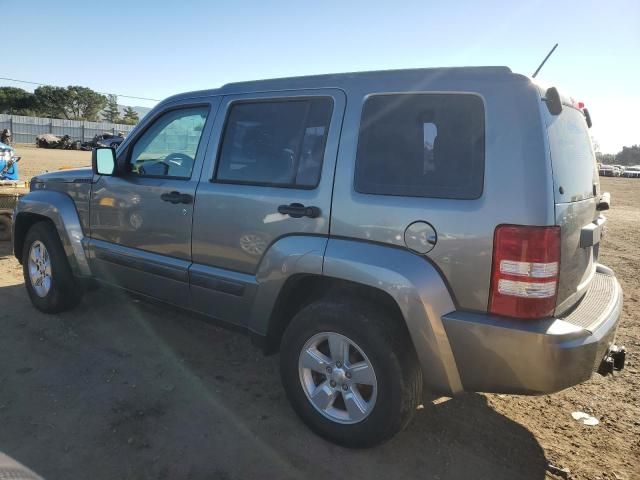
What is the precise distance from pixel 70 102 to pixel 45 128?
99.4ft

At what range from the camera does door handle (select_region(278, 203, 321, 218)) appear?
271 cm

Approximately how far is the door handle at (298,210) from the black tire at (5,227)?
6.31 meters

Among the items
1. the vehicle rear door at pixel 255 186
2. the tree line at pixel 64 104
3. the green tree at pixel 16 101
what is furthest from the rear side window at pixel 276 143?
the green tree at pixel 16 101

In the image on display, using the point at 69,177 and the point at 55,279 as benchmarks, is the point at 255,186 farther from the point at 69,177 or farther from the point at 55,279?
the point at 55,279

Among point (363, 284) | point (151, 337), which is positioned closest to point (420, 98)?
point (363, 284)

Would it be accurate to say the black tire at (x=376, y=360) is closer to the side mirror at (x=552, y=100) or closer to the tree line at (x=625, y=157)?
the side mirror at (x=552, y=100)

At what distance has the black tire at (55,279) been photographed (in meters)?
4.30

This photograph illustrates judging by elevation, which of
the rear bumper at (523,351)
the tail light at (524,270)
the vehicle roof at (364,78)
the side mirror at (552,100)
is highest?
the vehicle roof at (364,78)

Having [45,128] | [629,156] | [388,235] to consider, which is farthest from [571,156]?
[629,156]

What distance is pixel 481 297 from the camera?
2.25m

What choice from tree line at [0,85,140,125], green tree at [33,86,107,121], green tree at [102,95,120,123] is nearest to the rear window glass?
tree line at [0,85,140,125]

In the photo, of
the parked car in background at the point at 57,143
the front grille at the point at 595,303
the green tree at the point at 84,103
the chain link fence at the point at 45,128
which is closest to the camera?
the front grille at the point at 595,303

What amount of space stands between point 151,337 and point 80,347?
1.81ft

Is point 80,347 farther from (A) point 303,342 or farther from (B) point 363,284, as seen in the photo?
(B) point 363,284
